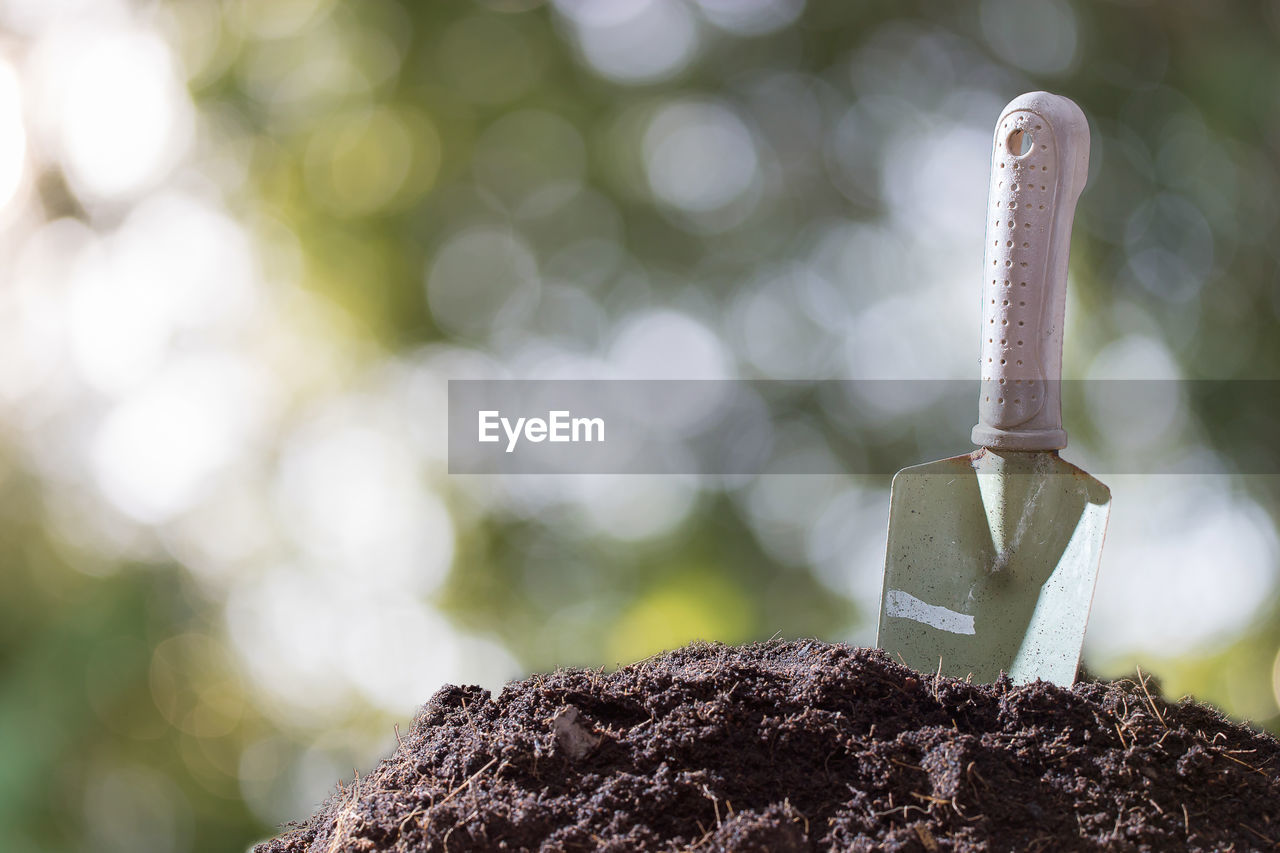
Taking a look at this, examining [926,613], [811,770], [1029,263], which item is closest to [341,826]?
[811,770]

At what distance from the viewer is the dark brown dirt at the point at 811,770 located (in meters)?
0.81

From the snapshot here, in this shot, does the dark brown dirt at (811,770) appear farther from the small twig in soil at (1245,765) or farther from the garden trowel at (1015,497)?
the garden trowel at (1015,497)

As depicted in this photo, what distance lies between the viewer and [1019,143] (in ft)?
3.87

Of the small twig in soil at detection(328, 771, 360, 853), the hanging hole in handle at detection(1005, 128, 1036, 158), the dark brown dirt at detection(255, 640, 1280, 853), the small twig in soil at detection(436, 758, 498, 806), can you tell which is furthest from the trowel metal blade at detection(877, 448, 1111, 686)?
the small twig in soil at detection(328, 771, 360, 853)

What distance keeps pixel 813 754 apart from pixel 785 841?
12 centimetres

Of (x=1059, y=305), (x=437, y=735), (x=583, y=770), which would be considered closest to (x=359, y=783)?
(x=437, y=735)

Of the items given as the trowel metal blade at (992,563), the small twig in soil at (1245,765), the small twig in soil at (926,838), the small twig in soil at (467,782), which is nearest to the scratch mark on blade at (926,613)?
the trowel metal blade at (992,563)

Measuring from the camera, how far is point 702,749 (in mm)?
877

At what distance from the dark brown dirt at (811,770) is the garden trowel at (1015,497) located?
171 mm

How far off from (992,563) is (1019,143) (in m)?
0.50

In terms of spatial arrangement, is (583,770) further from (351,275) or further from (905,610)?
(351,275)

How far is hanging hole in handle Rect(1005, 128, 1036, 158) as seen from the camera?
3.83 feet

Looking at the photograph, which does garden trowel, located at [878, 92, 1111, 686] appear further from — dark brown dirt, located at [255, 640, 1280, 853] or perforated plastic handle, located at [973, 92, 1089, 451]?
dark brown dirt, located at [255, 640, 1280, 853]

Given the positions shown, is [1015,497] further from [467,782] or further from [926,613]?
[467,782]
